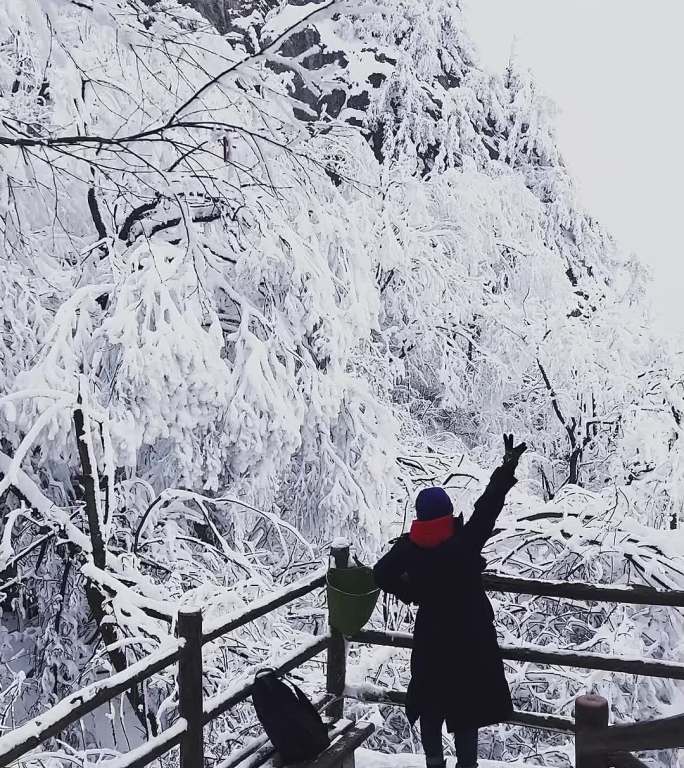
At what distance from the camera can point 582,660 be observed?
3650mm

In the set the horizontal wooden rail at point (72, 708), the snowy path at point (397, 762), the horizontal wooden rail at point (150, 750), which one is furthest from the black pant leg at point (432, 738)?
the horizontal wooden rail at point (72, 708)

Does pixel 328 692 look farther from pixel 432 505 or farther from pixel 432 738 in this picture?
pixel 432 505

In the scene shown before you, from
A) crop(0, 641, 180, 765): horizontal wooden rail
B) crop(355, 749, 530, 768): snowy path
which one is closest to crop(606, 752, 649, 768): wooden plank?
crop(0, 641, 180, 765): horizontal wooden rail

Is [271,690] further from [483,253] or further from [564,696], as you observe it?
[483,253]

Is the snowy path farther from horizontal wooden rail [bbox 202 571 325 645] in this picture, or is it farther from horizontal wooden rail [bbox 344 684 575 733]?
horizontal wooden rail [bbox 202 571 325 645]

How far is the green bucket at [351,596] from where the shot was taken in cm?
388

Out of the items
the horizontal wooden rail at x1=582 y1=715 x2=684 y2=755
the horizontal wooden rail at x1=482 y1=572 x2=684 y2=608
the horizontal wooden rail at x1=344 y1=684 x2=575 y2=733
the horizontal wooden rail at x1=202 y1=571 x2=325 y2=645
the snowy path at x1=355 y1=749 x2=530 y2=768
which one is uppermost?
the horizontal wooden rail at x1=582 y1=715 x2=684 y2=755

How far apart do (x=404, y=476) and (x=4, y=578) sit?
3.85m

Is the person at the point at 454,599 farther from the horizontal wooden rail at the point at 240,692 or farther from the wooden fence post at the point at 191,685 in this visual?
the wooden fence post at the point at 191,685

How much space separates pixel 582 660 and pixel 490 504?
967mm

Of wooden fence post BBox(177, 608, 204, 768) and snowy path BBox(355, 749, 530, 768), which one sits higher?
wooden fence post BBox(177, 608, 204, 768)

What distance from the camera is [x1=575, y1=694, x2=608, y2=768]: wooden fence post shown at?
1.90m

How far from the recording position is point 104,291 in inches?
229

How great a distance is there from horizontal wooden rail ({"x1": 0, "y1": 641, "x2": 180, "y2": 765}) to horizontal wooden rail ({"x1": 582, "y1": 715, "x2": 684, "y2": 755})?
1.62 metres
